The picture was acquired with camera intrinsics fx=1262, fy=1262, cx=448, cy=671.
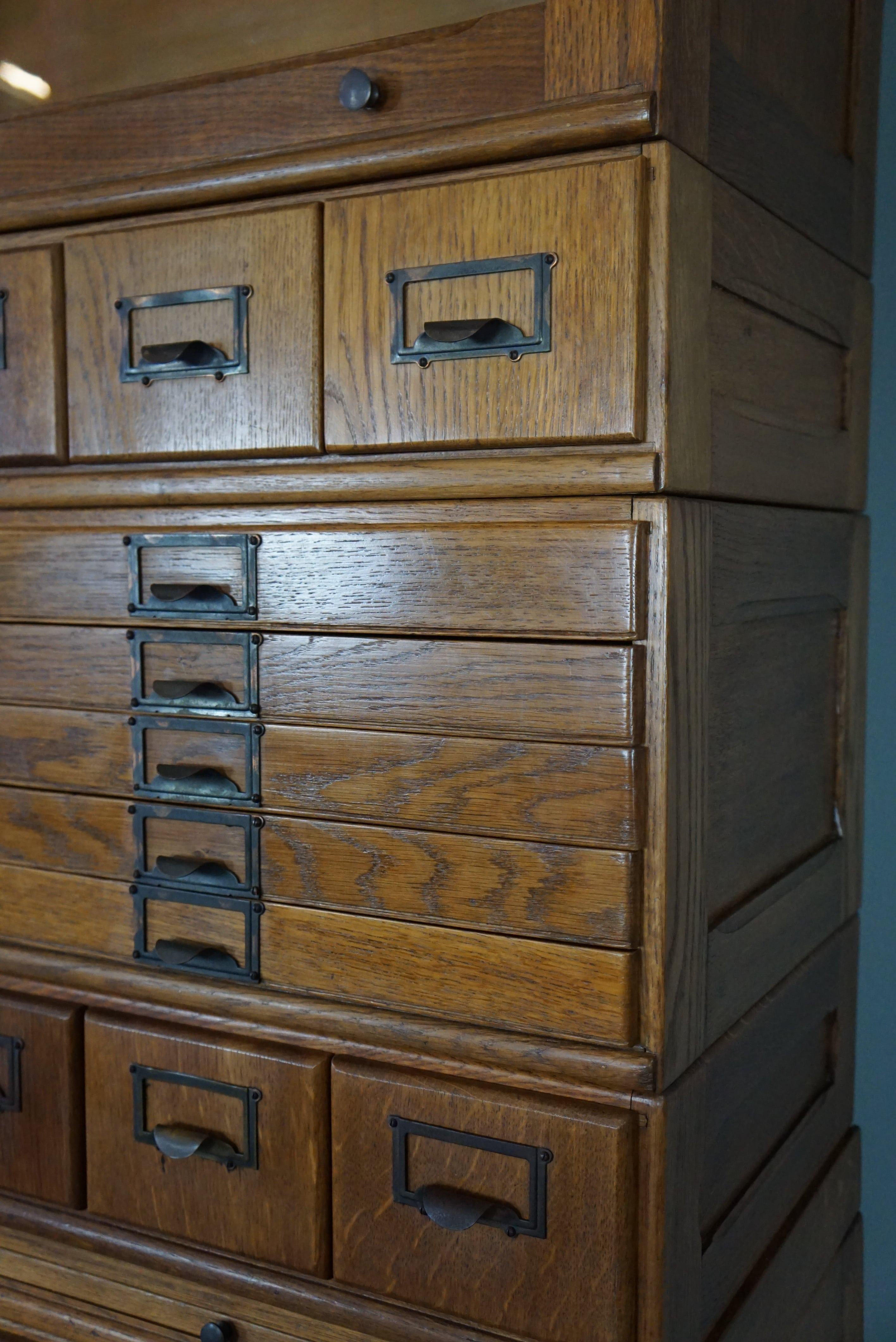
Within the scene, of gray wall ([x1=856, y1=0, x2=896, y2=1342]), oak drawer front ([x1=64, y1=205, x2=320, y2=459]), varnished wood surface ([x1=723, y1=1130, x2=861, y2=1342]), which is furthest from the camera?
gray wall ([x1=856, y1=0, x2=896, y2=1342])

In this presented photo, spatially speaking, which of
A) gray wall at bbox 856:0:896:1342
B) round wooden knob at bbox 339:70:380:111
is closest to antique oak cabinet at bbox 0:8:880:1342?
round wooden knob at bbox 339:70:380:111

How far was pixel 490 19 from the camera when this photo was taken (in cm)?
112

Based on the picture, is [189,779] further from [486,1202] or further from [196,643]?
[486,1202]

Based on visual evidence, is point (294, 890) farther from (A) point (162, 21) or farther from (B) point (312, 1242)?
(A) point (162, 21)

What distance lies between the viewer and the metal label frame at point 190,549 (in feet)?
4.19

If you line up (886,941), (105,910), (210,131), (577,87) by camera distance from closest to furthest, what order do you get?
1. (577,87)
2. (210,131)
3. (105,910)
4. (886,941)

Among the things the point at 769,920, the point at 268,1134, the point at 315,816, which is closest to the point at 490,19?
the point at 315,816

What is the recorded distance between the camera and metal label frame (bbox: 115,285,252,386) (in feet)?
4.14

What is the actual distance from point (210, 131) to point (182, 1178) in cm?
109

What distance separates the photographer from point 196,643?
132 cm

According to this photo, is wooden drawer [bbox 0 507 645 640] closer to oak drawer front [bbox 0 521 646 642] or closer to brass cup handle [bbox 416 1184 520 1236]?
oak drawer front [bbox 0 521 646 642]

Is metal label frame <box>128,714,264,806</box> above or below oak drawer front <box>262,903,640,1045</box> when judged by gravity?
above

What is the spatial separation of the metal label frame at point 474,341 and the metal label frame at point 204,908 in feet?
1.89

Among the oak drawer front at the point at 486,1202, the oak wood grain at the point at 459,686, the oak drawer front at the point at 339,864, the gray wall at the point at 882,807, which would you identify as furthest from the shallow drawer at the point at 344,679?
the gray wall at the point at 882,807
